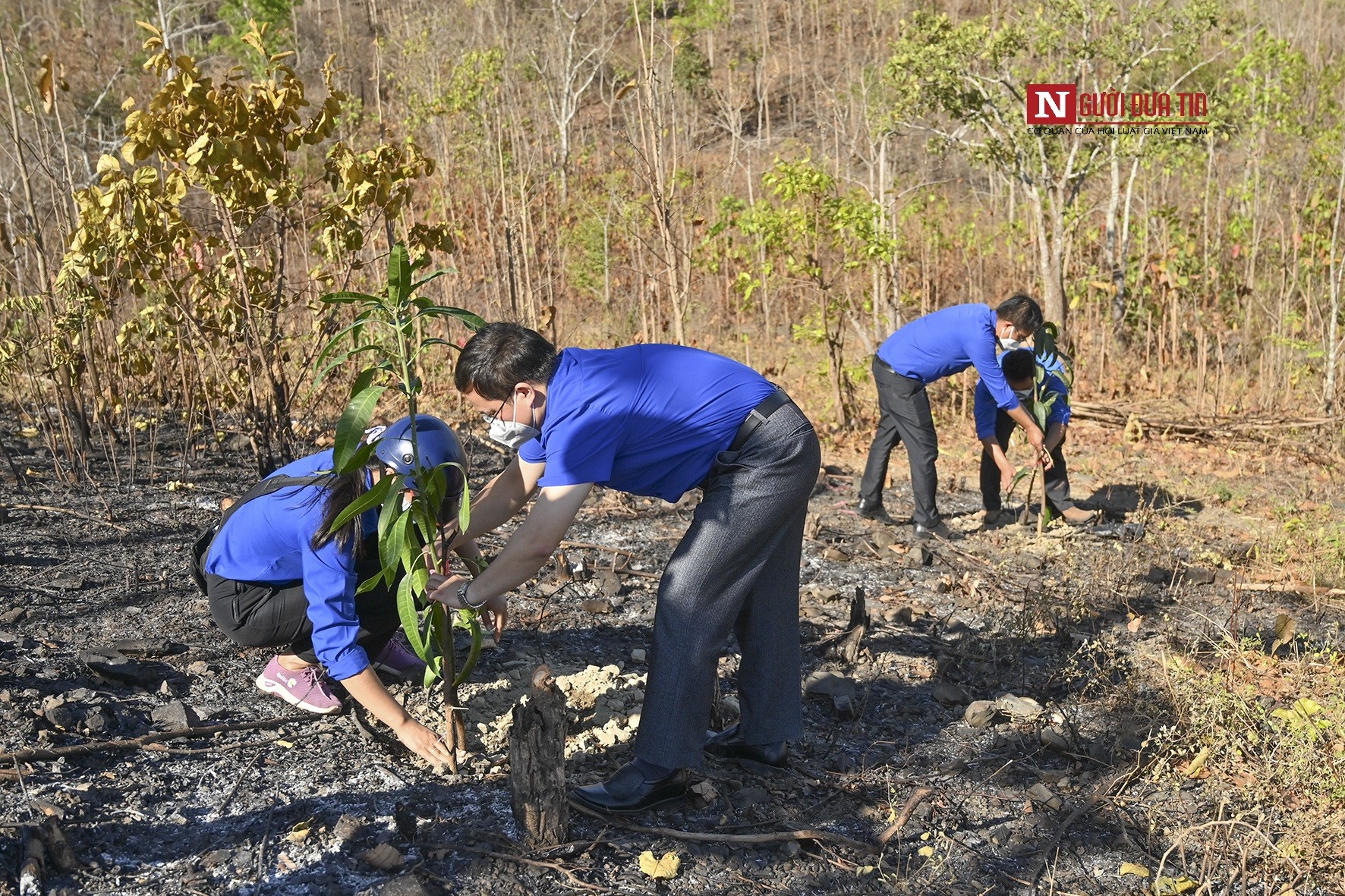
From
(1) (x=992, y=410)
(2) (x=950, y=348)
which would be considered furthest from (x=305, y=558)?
(1) (x=992, y=410)

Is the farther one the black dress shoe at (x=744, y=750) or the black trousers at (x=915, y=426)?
the black trousers at (x=915, y=426)

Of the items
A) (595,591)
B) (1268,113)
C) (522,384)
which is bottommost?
(595,591)

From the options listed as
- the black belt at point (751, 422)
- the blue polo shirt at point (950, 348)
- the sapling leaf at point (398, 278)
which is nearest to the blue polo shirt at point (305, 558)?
the sapling leaf at point (398, 278)

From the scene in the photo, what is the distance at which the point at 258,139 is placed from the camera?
4.70 meters

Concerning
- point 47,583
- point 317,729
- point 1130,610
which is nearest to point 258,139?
point 47,583

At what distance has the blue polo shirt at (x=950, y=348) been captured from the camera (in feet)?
17.1

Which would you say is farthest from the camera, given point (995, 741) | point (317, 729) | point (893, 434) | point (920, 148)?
point (920, 148)

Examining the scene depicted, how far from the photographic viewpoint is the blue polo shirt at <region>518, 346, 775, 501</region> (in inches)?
101

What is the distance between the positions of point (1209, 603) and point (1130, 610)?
436mm

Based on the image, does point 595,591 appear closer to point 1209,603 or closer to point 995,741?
point 995,741

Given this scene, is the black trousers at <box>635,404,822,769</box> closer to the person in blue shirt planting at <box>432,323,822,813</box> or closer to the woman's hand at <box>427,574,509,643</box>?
the person in blue shirt planting at <box>432,323,822,813</box>

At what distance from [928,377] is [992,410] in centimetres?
38

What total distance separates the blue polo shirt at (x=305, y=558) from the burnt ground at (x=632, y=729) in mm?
423

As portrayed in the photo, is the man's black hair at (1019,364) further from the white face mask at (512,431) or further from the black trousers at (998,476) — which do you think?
the white face mask at (512,431)
